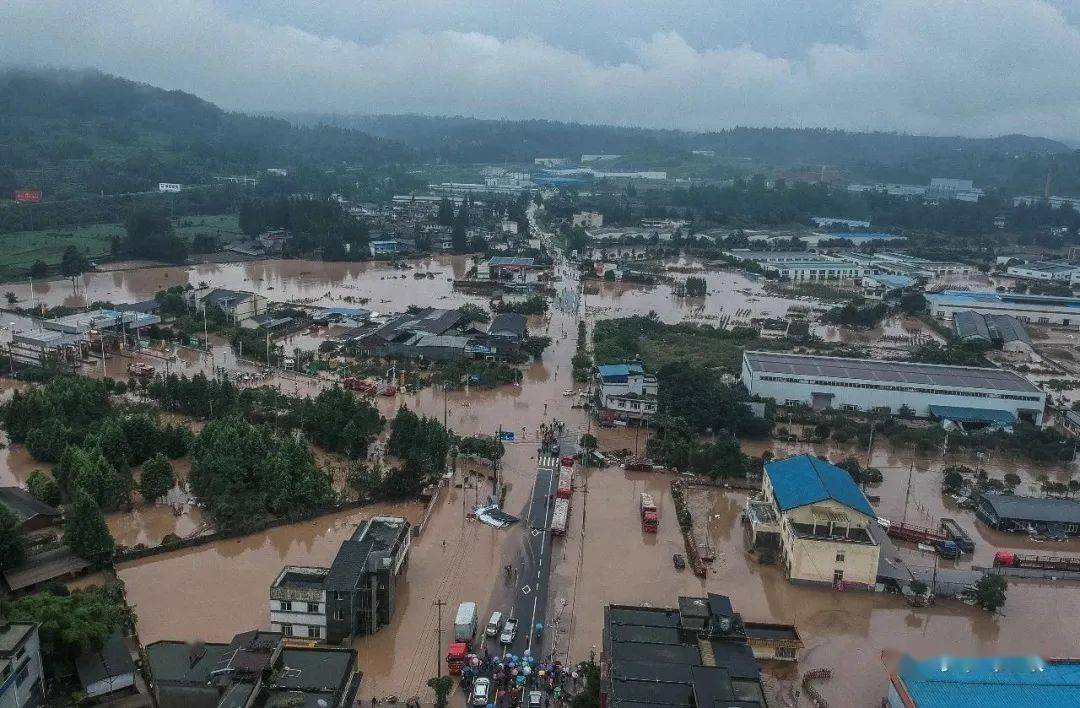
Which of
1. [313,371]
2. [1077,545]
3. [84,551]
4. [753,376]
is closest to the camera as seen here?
[84,551]

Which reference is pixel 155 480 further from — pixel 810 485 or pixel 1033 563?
pixel 1033 563

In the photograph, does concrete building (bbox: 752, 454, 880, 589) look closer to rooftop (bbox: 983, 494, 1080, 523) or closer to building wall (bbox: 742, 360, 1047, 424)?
rooftop (bbox: 983, 494, 1080, 523)

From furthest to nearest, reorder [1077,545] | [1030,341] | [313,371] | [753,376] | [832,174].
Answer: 1. [832,174]
2. [1030,341]
3. [313,371]
4. [753,376]
5. [1077,545]

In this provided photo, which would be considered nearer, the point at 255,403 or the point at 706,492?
the point at 706,492

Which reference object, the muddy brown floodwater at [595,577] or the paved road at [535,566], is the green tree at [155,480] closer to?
the muddy brown floodwater at [595,577]

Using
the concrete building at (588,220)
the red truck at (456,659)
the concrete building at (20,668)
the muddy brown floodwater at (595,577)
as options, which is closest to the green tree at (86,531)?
the muddy brown floodwater at (595,577)

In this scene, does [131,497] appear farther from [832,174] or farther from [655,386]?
[832,174]

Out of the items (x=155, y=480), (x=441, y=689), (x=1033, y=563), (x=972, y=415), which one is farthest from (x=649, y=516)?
(x=972, y=415)

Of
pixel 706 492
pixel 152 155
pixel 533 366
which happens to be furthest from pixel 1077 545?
pixel 152 155
